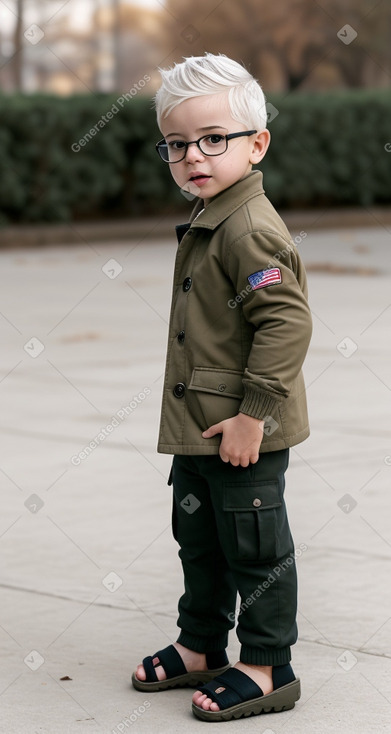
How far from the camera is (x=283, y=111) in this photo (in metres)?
20.1

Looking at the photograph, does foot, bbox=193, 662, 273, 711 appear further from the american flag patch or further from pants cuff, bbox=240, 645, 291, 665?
the american flag patch

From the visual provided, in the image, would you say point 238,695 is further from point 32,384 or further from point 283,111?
point 283,111

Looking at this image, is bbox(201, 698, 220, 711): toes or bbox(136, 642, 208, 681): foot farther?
bbox(136, 642, 208, 681): foot

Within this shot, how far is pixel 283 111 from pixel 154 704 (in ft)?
57.8

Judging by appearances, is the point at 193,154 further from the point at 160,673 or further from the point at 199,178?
the point at 160,673

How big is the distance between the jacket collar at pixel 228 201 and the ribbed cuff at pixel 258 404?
1.34 ft

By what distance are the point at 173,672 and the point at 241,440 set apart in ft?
2.22

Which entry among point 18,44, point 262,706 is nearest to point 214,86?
point 262,706

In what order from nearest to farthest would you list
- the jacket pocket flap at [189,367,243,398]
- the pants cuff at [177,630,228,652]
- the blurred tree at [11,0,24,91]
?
the jacket pocket flap at [189,367,243,398], the pants cuff at [177,630,228,652], the blurred tree at [11,0,24,91]

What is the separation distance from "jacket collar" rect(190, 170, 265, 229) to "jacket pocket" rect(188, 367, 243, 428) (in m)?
0.35

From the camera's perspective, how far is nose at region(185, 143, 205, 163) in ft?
10.00

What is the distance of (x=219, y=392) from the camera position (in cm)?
303

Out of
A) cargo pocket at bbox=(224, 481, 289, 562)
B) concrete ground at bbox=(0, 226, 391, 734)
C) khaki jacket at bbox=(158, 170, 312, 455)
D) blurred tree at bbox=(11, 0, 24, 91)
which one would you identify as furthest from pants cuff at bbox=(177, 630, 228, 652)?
blurred tree at bbox=(11, 0, 24, 91)

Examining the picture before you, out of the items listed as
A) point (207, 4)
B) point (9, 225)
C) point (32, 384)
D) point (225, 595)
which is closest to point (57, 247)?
point (9, 225)
